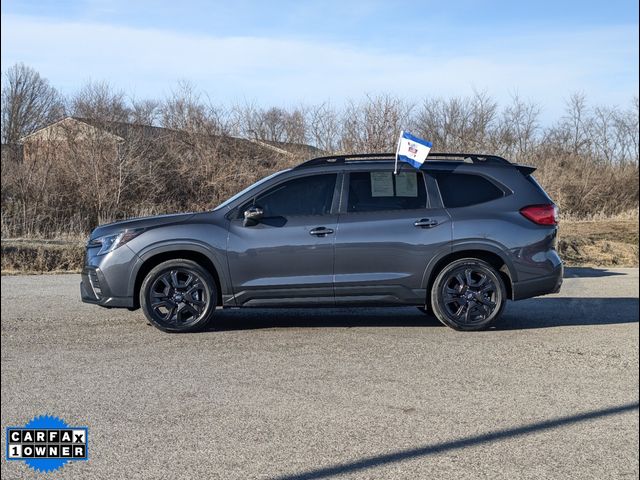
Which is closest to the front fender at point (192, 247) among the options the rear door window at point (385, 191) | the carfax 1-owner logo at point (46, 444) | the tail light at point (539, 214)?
the rear door window at point (385, 191)

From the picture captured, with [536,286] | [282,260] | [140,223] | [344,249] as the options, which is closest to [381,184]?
[344,249]

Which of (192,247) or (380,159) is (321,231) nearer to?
(380,159)

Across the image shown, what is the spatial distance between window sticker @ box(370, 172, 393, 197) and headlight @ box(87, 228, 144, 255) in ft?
8.20

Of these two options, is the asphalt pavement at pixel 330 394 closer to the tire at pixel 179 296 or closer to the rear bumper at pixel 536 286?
the tire at pixel 179 296

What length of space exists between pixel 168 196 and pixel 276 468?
14181 mm

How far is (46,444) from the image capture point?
4.55m

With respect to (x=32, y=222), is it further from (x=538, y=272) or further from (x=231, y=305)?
(x=538, y=272)

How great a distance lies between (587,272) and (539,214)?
19.7 ft

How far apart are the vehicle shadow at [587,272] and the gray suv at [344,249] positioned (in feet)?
17.2

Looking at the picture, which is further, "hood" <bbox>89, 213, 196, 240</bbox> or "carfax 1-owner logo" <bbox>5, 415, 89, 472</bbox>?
"hood" <bbox>89, 213, 196, 240</bbox>

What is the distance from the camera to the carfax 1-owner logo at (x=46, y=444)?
4.36 metres

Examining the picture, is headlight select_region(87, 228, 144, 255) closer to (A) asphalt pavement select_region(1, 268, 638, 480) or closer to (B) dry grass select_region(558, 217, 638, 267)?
(A) asphalt pavement select_region(1, 268, 638, 480)

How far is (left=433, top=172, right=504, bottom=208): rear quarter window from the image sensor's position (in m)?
8.21

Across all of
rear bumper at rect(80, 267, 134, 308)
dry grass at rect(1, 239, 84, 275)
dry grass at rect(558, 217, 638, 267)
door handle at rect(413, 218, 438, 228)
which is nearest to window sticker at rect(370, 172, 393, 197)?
door handle at rect(413, 218, 438, 228)
